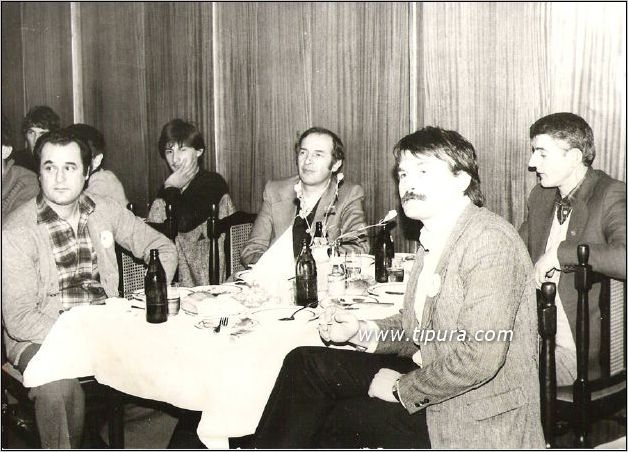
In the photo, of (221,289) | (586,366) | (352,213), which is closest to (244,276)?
(221,289)

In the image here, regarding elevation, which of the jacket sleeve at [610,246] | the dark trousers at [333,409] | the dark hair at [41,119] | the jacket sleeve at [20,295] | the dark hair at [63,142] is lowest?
the dark trousers at [333,409]

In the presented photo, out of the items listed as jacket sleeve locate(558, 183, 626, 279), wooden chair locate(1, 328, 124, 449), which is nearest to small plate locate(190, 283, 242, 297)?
wooden chair locate(1, 328, 124, 449)

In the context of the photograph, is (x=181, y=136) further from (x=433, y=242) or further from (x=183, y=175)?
(x=433, y=242)

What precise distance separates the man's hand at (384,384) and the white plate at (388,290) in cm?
56

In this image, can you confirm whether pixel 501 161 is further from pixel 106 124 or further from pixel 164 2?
pixel 106 124

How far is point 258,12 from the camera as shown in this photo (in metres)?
4.79

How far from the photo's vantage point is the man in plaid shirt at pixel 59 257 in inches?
96.4

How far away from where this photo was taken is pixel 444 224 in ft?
6.55

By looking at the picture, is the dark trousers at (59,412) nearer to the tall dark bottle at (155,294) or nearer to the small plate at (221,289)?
the tall dark bottle at (155,294)

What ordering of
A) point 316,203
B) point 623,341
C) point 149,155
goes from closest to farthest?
point 623,341, point 316,203, point 149,155

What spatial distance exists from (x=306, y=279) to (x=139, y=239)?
3.06 feet

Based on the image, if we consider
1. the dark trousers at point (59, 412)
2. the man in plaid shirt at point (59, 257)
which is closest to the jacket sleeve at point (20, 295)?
the man in plaid shirt at point (59, 257)

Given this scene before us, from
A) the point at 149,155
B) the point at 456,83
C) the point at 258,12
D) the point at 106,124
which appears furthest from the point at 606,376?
the point at 106,124

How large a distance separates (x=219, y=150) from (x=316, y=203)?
179cm
